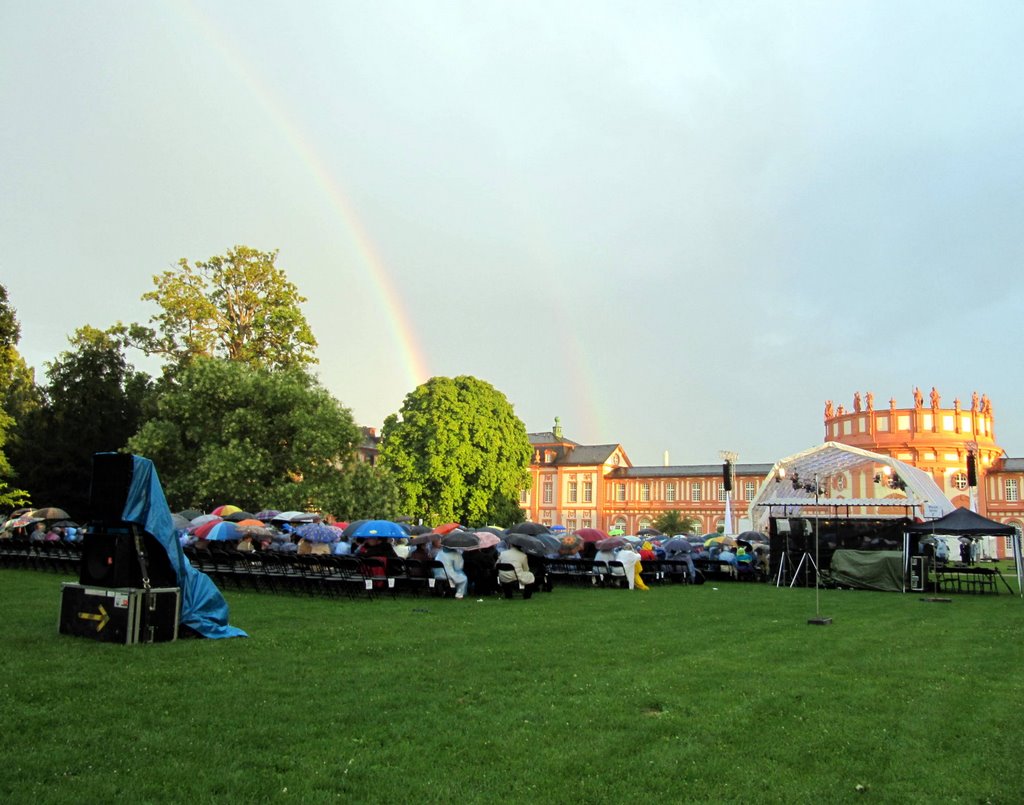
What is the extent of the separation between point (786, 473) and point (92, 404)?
33.3 meters

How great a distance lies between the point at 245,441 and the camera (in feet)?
106

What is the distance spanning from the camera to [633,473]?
8781 cm

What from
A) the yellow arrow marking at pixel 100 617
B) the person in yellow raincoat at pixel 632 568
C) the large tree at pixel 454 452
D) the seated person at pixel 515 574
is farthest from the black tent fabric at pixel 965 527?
the large tree at pixel 454 452

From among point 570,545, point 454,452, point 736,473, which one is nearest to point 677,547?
point 570,545

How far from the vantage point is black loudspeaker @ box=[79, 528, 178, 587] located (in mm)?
10695

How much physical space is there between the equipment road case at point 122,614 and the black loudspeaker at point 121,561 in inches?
6.3

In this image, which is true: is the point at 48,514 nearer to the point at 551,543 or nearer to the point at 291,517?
the point at 291,517

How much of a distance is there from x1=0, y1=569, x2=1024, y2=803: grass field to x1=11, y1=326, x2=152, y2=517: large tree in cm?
2943

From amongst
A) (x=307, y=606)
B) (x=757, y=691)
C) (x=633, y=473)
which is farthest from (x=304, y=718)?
(x=633, y=473)

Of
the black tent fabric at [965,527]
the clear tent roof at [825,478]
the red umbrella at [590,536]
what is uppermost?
the clear tent roof at [825,478]

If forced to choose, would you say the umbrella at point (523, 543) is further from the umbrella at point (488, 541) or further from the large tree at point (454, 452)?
the large tree at point (454, 452)

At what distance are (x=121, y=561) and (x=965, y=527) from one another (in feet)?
70.7

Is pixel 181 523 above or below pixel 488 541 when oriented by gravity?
above

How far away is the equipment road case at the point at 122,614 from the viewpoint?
10.4 metres
